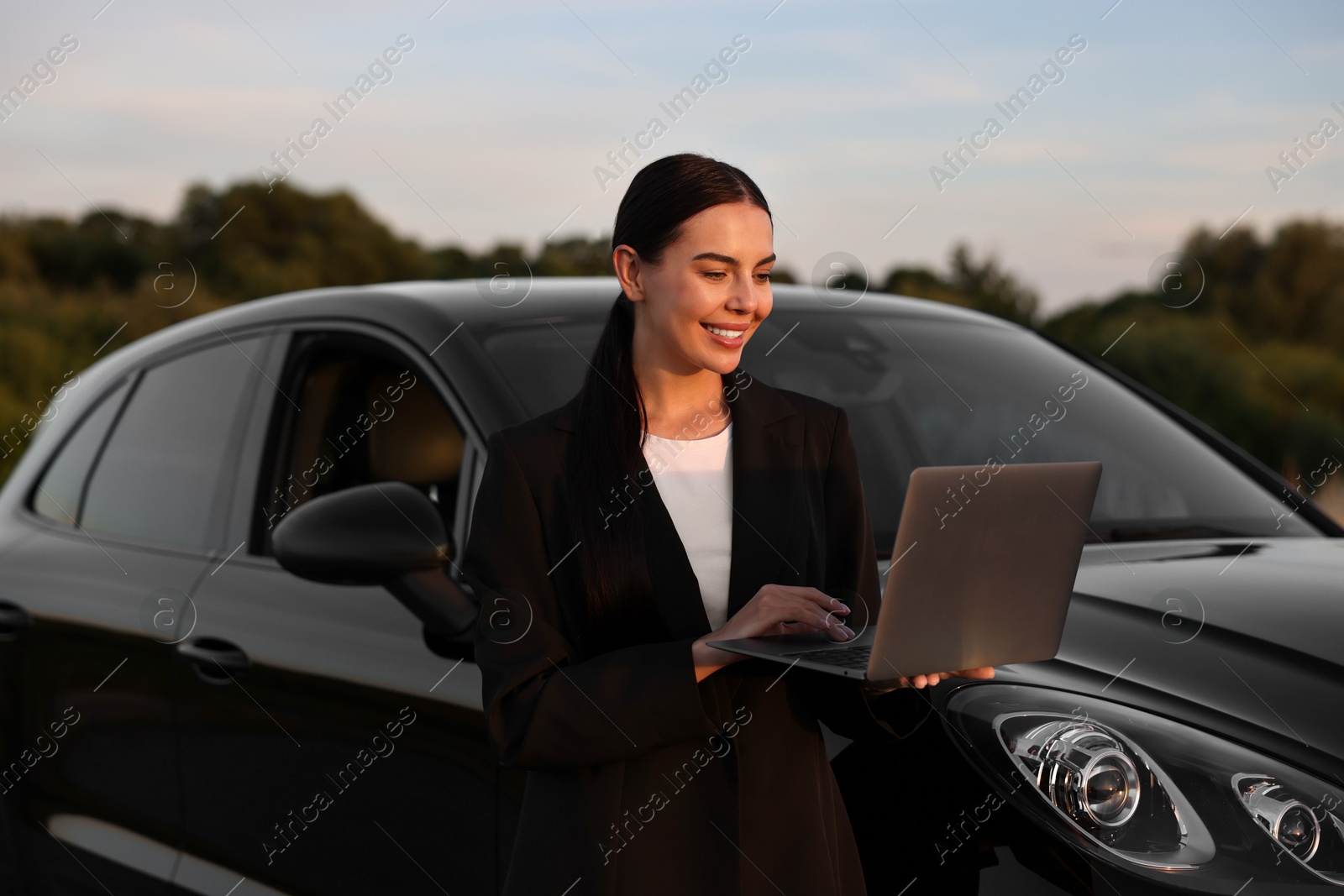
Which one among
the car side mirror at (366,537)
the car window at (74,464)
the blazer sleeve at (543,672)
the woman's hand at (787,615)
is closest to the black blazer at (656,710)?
the blazer sleeve at (543,672)

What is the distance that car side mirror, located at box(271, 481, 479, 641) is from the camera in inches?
91.2

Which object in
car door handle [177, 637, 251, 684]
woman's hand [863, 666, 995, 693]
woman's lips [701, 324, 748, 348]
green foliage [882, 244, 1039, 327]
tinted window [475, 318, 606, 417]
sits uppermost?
green foliage [882, 244, 1039, 327]

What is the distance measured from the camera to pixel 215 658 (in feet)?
9.68

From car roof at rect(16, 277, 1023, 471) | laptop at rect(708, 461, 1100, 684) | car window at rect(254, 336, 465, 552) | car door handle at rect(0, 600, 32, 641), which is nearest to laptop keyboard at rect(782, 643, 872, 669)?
laptop at rect(708, 461, 1100, 684)

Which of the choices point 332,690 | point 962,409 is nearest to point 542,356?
point 332,690

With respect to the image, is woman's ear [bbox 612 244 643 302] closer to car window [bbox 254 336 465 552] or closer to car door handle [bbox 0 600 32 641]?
car window [bbox 254 336 465 552]

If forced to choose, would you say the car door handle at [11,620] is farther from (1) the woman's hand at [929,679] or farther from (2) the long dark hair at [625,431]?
(1) the woman's hand at [929,679]

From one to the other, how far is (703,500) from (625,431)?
14cm

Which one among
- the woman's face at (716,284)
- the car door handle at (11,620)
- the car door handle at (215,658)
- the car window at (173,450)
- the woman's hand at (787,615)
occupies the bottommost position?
the woman's hand at (787,615)

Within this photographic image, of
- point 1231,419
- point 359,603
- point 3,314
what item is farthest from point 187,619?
point 3,314

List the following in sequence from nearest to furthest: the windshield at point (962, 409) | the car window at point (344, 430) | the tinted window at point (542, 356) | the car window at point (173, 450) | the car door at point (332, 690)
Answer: the car door at point (332, 690), the tinted window at point (542, 356), the windshield at point (962, 409), the car window at point (344, 430), the car window at point (173, 450)

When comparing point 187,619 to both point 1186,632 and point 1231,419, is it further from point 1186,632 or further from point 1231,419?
point 1231,419

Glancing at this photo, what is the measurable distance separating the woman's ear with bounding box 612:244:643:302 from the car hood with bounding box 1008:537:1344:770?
73 cm

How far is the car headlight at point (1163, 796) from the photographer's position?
5.55 ft
